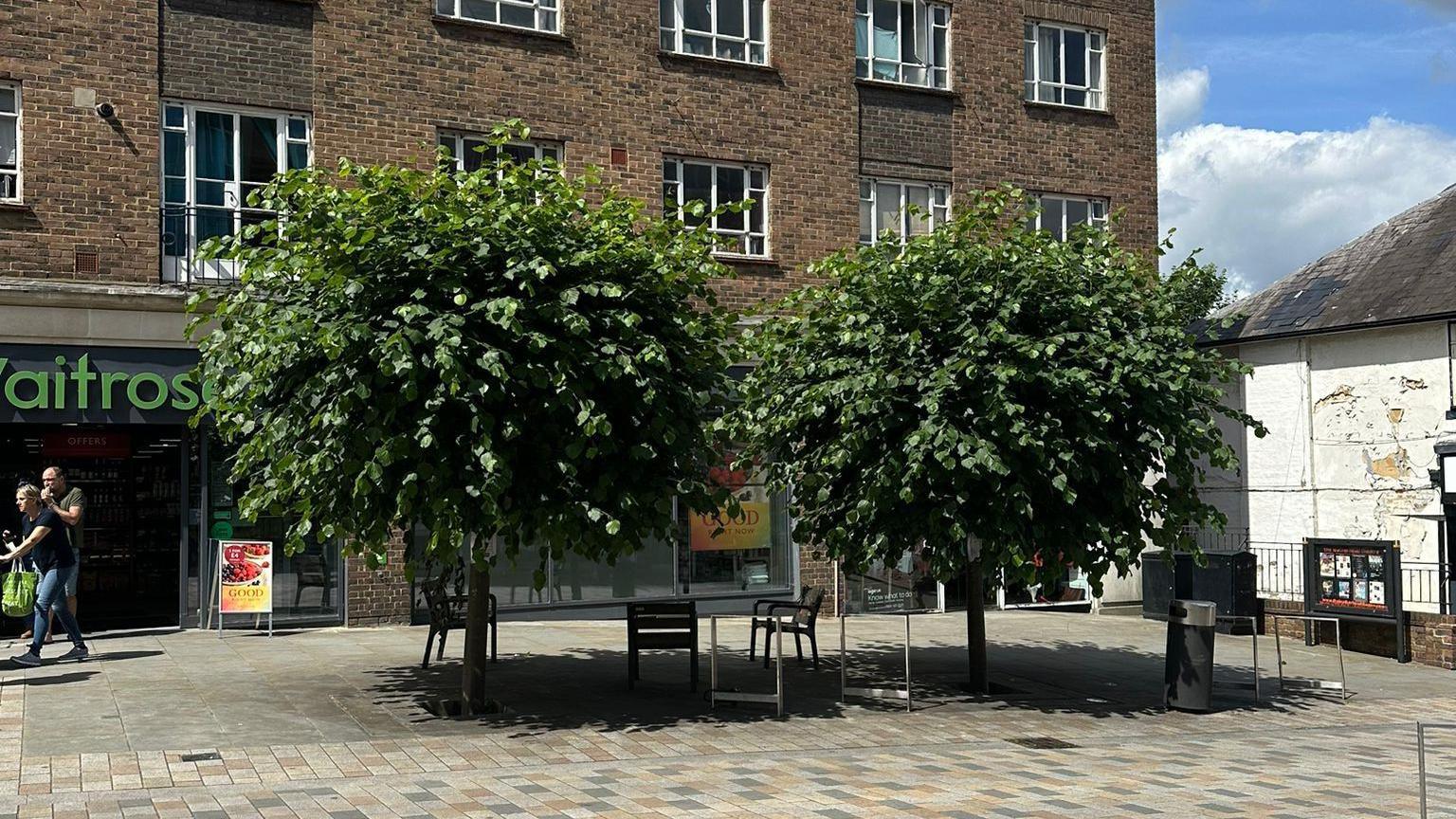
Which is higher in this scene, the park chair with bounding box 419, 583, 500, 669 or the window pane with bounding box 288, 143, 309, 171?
the window pane with bounding box 288, 143, 309, 171

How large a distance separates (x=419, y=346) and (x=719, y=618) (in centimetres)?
1054

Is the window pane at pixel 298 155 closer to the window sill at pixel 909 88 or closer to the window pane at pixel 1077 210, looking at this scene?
the window sill at pixel 909 88

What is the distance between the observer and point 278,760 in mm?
9602

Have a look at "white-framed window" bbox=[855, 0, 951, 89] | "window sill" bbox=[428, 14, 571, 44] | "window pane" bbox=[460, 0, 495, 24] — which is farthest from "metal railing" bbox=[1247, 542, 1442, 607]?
"window pane" bbox=[460, 0, 495, 24]

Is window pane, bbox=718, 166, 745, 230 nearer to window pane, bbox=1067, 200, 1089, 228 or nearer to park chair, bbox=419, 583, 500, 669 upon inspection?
window pane, bbox=1067, 200, 1089, 228

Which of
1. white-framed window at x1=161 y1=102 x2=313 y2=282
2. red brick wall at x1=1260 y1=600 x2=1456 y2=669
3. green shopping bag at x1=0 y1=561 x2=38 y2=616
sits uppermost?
white-framed window at x1=161 y1=102 x2=313 y2=282

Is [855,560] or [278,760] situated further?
[855,560]

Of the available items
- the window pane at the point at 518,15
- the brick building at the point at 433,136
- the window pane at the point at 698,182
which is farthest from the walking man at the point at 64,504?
the window pane at the point at 698,182

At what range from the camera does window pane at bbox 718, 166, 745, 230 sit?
20297 mm

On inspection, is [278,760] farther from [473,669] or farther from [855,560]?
[855,560]

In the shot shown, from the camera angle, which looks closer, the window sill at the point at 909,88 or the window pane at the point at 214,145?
the window pane at the point at 214,145

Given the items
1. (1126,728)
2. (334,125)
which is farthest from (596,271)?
(334,125)

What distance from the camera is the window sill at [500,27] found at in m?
18.3

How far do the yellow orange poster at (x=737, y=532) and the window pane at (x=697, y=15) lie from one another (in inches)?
264
